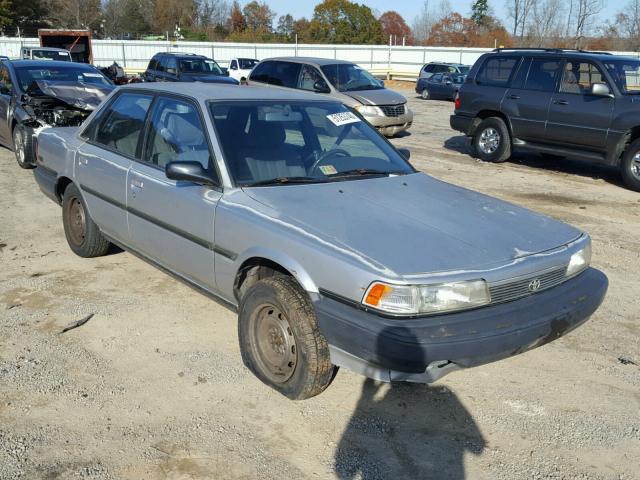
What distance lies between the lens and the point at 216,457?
2.98m

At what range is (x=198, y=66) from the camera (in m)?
19.5

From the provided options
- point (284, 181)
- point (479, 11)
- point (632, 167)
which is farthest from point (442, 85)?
point (479, 11)

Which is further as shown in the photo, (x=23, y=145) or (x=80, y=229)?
(x=23, y=145)

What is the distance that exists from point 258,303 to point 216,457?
0.85 m

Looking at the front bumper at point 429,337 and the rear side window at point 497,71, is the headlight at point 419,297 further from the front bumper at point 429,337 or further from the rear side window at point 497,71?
the rear side window at point 497,71

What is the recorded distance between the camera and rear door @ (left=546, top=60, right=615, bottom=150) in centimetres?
953

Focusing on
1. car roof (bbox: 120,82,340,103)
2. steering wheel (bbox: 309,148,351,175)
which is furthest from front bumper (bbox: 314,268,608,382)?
car roof (bbox: 120,82,340,103)

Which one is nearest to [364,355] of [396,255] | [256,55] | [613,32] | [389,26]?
[396,255]

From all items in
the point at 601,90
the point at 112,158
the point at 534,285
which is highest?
the point at 601,90

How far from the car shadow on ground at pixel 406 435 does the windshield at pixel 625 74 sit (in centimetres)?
775

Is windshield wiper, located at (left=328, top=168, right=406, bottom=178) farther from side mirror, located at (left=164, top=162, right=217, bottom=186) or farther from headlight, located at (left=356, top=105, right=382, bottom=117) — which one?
headlight, located at (left=356, top=105, right=382, bottom=117)

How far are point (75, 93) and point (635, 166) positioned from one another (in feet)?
28.1

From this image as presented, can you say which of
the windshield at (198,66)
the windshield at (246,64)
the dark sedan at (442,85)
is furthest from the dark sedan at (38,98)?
the windshield at (246,64)

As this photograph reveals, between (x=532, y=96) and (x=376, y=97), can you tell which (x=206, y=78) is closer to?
(x=376, y=97)
